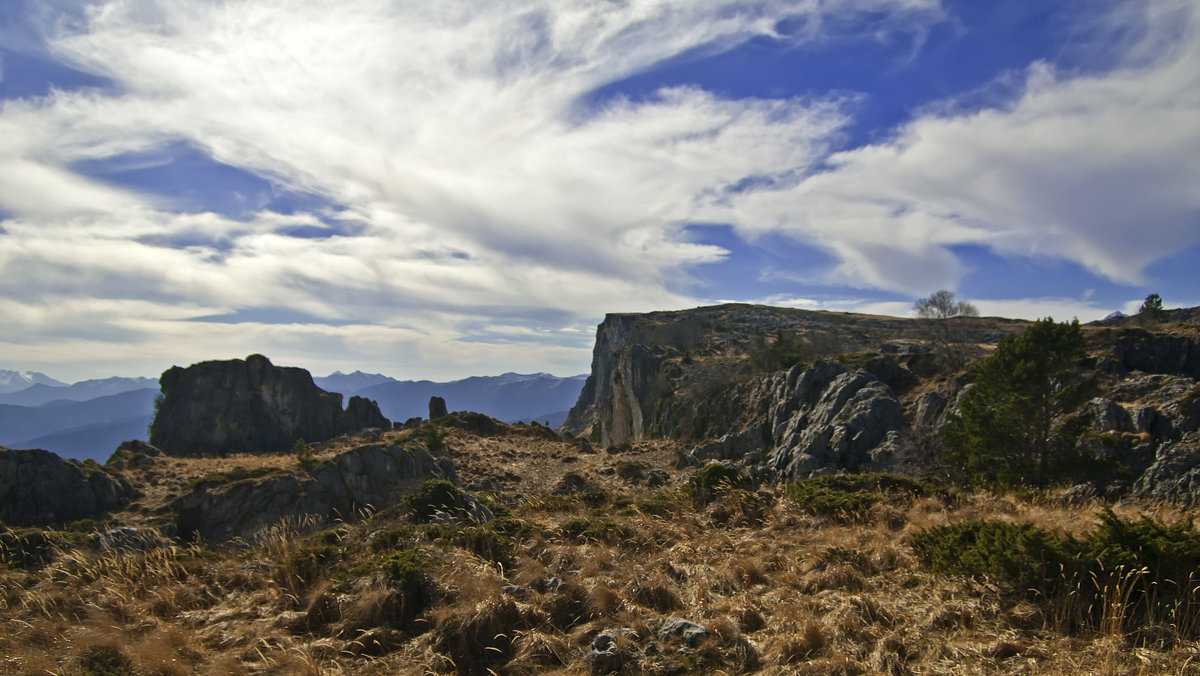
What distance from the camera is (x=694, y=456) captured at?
39938 millimetres

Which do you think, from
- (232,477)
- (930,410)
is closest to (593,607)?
(930,410)

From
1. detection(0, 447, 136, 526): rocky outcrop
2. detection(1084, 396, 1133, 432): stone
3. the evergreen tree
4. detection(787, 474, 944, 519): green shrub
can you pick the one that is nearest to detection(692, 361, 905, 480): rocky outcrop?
the evergreen tree

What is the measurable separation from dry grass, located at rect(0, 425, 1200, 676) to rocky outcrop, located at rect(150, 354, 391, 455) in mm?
53416

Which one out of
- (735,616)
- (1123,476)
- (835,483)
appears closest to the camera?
(735,616)

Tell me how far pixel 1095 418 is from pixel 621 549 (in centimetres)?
2294

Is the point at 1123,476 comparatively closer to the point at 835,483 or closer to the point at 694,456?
the point at 835,483

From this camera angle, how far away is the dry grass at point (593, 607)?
5637 millimetres

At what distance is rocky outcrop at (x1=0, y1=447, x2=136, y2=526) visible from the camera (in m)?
25.9

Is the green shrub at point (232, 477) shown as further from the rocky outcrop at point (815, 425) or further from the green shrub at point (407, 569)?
the rocky outcrop at point (815, 425)

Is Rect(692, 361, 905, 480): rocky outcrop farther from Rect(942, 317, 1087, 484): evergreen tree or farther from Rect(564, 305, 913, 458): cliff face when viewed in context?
Rect(942, 317, 1087, 484): evergreen tree

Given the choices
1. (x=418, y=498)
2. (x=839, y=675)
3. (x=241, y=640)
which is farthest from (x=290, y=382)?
(x=839, y=675)

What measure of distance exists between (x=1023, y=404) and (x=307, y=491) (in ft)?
111

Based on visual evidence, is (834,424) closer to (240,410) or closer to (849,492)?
(849,492)

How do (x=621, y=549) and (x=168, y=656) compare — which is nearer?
(x=168, y=656)
